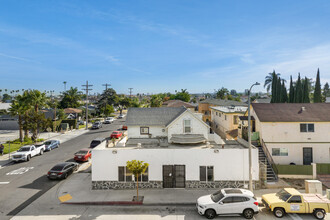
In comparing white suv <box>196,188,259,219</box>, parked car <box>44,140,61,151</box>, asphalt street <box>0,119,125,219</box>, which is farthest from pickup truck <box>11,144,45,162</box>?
white suv <box>196,188,259,219</box>

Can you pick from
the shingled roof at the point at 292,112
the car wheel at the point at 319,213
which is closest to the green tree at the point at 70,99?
the shingled roof at the point at 292,112

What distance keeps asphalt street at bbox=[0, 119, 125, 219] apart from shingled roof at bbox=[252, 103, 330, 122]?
2323cm

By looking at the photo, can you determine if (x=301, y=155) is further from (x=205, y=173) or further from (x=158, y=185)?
(x=158, y=185)

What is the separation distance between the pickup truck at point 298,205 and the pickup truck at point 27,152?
90.1 ft

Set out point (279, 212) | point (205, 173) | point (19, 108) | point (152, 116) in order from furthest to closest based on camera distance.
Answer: point (19, 108) < point (152, 116) < point (205, 173) < point (279, 212)

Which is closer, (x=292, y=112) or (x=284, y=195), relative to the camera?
(x=284, y=195)

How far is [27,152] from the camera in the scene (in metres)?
26.9

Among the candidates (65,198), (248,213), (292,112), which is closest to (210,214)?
Answer: (248,213)

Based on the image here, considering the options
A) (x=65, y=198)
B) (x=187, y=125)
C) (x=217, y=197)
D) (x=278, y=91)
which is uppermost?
(x=278, y=91)

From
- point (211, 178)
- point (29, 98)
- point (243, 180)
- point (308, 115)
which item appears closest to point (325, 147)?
point (308, 115)

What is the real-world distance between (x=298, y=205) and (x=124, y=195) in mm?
12444

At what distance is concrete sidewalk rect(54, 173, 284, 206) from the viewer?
15672mm

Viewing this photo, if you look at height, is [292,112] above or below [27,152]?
above

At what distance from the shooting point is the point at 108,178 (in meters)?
18.1
